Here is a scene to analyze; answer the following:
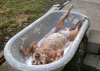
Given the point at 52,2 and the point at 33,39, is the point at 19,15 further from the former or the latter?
the point at 33,39

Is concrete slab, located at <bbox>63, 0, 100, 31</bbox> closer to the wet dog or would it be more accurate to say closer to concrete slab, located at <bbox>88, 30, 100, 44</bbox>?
concrete slab, located at <bbox>88, 30, 100, 44</bbox>

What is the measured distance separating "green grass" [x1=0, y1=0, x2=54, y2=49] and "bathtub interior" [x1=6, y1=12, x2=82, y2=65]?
0.95m

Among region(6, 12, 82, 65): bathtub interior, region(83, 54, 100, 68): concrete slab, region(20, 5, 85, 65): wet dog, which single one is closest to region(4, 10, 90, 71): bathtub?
region(6, 12, 82, 65): bathtub interior

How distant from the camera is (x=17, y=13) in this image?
6.30m

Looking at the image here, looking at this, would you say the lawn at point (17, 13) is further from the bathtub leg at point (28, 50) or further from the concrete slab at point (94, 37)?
the concrete slab at point (94, 37)

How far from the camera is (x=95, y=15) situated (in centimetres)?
559

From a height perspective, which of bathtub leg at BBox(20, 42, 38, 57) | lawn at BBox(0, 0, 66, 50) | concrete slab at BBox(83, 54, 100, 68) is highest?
bathtub leg at BBox(20, 42, 38, 57)

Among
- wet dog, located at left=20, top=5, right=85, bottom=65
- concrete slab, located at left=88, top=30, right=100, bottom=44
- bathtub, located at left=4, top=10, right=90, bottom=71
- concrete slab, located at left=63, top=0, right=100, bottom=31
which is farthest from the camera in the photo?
concrete slab, located at left=63, top=0, right=100, bottom=31

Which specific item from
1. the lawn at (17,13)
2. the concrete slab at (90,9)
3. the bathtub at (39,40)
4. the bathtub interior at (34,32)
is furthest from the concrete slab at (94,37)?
the lawn at (17,13)

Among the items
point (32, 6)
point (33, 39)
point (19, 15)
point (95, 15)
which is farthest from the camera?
point (32, 6)

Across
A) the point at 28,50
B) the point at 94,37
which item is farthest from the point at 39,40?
the point at 94,37

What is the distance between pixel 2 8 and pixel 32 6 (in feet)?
2.92

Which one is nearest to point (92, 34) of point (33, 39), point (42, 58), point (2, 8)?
point (33, 39)

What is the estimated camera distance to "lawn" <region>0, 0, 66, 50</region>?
17.8 feet
